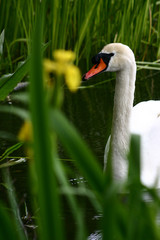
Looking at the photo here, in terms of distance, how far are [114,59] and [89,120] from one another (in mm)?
1083

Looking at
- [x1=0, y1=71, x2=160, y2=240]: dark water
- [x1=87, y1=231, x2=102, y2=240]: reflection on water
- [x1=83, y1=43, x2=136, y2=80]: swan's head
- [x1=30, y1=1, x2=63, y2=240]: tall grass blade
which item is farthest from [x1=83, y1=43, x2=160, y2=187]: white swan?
[x1=30, y1=1, x2=63, y2=240]: tall grass blade

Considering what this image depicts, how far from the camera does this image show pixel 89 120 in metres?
5.67

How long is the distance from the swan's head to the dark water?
0.39 meters

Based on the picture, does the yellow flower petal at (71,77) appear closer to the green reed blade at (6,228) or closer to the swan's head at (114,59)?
the green reed blade at (6,228)

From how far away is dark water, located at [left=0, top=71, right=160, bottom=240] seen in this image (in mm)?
3947

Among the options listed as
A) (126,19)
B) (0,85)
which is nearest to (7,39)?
(126,19)

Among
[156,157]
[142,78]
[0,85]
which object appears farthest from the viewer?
[142,78]

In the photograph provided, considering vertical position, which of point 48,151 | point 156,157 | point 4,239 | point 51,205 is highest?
point 48,151

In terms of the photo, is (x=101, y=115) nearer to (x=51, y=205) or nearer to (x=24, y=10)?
(x=24, y=10)

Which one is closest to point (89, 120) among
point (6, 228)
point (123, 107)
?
A: point (123, 107)

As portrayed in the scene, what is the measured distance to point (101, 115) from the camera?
228 inches

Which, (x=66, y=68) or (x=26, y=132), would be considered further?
(x=26, y=132)

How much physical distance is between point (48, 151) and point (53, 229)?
0.22 meters

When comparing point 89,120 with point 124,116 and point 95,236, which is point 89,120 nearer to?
point 124,116
